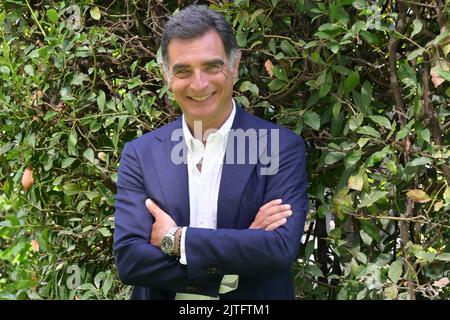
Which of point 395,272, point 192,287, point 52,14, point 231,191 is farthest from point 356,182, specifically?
point 52,14

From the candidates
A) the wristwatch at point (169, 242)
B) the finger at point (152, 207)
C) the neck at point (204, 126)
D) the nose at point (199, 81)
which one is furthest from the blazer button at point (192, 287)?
the nose at point (199, 81)

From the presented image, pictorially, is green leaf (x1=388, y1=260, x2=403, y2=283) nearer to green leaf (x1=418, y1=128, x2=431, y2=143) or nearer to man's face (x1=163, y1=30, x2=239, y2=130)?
green leaf (x1=418, y1=128, x2=431, y2=143)

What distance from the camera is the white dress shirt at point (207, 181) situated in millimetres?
2738

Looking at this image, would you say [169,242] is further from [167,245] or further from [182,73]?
[182,73]

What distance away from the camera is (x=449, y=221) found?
110 inches

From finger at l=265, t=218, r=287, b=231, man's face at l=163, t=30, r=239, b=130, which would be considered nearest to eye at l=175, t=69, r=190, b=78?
man's face at l=163, t=30, r=239, b=130

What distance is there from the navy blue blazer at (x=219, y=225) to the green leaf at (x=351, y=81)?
0.25 m

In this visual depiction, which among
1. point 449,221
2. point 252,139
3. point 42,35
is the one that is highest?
point 42,35

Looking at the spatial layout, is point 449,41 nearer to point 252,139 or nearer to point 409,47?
point 409,47

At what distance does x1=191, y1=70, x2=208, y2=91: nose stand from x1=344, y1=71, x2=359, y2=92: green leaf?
48cm

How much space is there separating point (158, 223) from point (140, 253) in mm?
110

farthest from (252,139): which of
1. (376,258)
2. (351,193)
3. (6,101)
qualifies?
(6,101)

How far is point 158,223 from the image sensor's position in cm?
272

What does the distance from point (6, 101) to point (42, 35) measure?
315 millimetres
